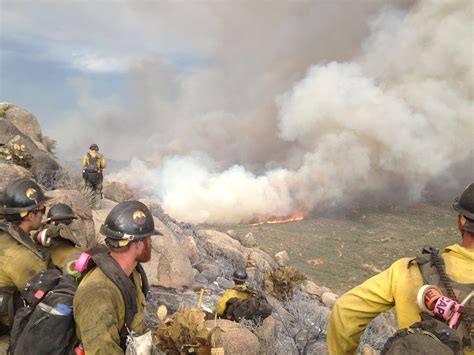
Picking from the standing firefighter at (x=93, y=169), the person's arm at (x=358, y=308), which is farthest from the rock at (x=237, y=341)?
the standing firefighter at (x=93, y=169)

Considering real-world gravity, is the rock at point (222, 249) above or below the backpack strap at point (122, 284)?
below

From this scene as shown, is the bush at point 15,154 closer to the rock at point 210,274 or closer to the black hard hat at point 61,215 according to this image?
the rock at point 210,274

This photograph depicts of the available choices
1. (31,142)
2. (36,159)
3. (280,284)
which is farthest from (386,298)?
(31,142)

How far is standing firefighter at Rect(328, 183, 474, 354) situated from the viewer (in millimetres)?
2152

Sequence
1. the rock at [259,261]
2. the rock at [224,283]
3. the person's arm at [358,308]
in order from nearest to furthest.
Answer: the person's arm at [358,308], the rock at [224,283], the rock at [259,261]

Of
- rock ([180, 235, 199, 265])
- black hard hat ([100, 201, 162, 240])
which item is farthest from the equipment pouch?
rock ([180, 235, 199, 265])

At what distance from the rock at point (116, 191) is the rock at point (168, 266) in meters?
7.84

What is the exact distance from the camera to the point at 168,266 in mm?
10086

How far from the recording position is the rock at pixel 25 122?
18281 mm

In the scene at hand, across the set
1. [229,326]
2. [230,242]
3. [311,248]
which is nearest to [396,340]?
[229,326]

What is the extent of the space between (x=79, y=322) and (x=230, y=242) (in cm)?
1482

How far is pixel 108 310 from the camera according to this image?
111 inches

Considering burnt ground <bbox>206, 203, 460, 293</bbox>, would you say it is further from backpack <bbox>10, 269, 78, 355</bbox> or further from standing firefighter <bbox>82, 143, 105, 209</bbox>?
backpack <bbox>10, 269, 78, 355</bbox>

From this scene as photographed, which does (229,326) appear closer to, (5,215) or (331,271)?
(5,215)
